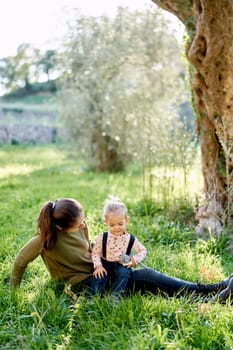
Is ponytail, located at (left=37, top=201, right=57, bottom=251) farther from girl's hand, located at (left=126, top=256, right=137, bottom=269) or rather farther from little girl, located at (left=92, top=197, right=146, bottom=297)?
girl's hand, located at (left=126, top=256, right=137, bottom=269)

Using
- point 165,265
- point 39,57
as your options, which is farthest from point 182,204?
point 39,57

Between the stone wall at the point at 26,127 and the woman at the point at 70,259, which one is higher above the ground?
the stone wall at the point at 26,127

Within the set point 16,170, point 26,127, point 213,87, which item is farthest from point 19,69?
point 213,87

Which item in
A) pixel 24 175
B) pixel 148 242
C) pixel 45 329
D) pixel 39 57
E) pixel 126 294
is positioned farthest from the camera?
pixel 39 57

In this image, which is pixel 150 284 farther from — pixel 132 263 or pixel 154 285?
pixel 132 263

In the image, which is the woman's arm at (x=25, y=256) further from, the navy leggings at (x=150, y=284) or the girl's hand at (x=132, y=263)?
the girl's hand at (x=132, y=263)

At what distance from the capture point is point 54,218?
3.52 meters

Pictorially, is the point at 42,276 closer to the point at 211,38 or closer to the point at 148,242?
the point at 148,242

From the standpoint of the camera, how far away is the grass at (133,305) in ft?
9.45

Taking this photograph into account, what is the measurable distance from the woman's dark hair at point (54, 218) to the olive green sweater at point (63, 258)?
0.26ft

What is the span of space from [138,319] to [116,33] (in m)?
10.2

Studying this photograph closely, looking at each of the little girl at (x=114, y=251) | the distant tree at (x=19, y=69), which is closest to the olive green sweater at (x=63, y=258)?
the little girl at (x=114, y=251)

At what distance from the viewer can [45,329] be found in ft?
9.71

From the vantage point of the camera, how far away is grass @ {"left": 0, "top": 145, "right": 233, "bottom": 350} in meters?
2.88
